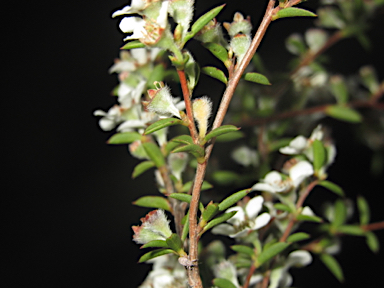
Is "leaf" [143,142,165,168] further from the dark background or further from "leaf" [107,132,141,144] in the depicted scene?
the dark background

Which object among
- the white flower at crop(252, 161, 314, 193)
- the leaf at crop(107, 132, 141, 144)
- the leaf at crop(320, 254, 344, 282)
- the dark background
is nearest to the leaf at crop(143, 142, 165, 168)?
the leaf at crop(107, 132, 141, 144)

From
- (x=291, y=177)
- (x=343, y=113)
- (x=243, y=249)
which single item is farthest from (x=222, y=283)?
(x=343, y=113)

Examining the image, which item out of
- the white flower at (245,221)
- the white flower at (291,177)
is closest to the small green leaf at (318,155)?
the white flower at (291,177)

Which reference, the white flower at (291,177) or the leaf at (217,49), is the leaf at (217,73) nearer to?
the leaf at (217,49)

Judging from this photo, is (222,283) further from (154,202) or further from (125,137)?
(125,137)

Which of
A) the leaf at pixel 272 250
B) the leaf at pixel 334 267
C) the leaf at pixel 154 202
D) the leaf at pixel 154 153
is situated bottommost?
the leaf at pixel 334 267

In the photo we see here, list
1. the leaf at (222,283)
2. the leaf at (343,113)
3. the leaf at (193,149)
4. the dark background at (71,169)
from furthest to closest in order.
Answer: the dark background at (71,169) < the leaf at (343,113) < the leaf at (222,283) < the leaf at (193,149)
